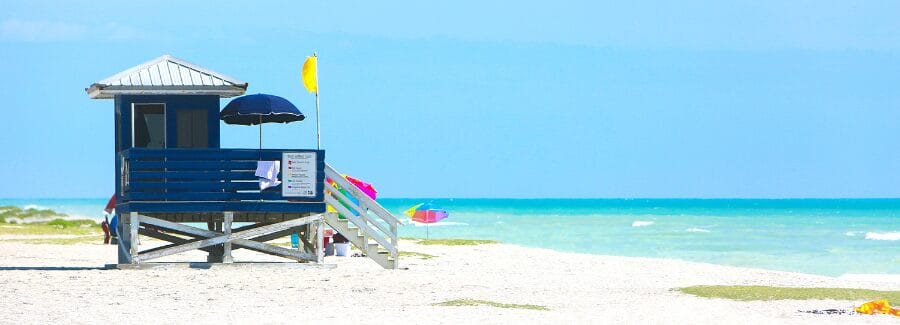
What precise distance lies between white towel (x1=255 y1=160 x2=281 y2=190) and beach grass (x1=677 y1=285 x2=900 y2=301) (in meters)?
6.87

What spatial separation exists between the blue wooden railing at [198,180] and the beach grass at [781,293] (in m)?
6.79

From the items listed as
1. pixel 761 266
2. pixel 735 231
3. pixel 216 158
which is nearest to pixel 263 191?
pixel 216 158

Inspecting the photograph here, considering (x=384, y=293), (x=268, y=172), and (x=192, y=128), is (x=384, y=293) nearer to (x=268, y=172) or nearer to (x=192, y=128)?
(x=268, y=172)

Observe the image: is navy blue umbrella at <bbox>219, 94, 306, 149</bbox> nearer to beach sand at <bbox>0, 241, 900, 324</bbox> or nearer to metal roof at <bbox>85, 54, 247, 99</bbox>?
metal roof at <bbox>85, 54, 247, 99</bbox>

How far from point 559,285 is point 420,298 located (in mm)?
3751

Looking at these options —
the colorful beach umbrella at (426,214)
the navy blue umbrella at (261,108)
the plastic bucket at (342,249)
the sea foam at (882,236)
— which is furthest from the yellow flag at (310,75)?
the sea foam at (882,236)

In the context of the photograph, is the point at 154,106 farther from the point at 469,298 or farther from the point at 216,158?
the point at 469,298

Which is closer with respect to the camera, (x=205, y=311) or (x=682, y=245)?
(x=205, y=311)

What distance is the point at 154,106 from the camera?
22.8 m

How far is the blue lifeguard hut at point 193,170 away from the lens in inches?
882

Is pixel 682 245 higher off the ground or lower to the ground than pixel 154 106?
lower

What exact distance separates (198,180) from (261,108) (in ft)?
5.17

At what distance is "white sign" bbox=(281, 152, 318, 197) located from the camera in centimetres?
2264

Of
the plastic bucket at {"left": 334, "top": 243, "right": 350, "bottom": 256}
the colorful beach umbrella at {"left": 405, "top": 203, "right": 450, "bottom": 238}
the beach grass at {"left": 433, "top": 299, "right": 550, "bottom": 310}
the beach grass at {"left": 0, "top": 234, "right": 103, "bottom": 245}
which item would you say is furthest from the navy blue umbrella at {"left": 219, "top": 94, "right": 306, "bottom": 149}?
the beach grass at {"left": 0, "top": 234, "right": 103, "bottom": 245}
